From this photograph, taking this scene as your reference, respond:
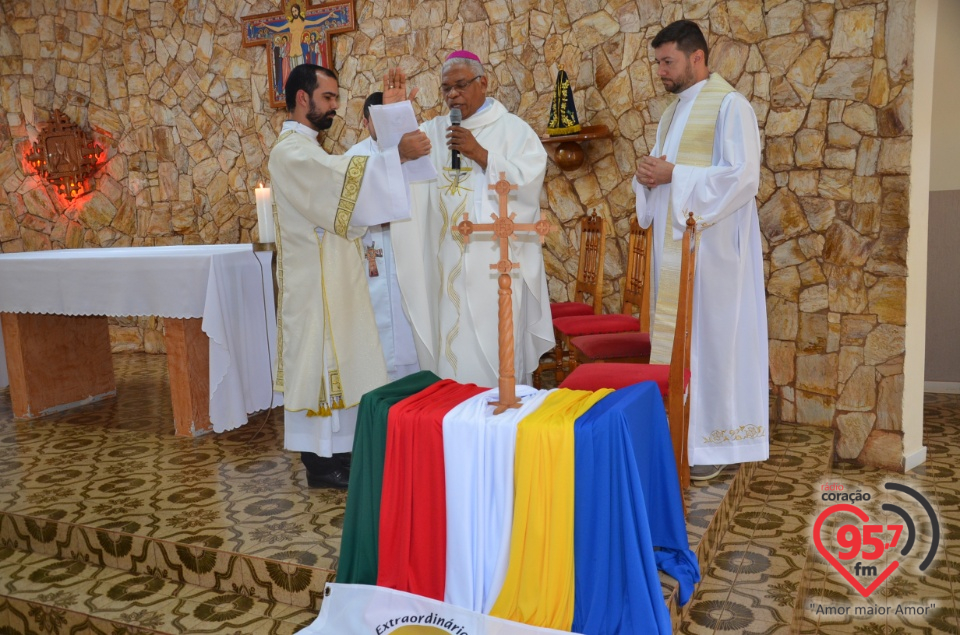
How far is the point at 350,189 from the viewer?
311 cm

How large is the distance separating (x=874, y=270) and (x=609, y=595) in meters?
3.05

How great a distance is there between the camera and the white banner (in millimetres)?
2158

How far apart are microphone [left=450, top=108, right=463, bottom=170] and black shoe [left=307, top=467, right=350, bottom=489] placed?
1.51m

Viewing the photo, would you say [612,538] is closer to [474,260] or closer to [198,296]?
[474,260]

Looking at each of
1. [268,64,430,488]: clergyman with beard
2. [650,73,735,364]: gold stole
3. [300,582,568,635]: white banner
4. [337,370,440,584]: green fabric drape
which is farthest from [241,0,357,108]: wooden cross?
[300,582,568,635]: white banner

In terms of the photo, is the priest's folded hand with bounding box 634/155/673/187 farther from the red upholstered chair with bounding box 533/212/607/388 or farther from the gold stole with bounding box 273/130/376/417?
the gold stole with bounding box 273/130/376/417

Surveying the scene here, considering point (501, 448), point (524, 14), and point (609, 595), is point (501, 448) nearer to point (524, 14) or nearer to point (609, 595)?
point (609, 595)

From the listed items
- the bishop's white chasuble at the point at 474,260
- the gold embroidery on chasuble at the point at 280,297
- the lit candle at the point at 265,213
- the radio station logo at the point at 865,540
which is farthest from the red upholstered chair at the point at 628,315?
the lit candle at the point at 265,213

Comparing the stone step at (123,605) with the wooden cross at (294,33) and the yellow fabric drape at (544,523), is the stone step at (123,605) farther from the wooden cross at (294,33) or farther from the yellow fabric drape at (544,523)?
the wooden cross at (294,33)

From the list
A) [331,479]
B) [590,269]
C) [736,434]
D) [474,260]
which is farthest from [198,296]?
[736,434]

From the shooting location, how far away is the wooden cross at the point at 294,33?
614 centimetres

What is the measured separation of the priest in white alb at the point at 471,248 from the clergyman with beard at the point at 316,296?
317 mm

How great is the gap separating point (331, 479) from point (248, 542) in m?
0.64

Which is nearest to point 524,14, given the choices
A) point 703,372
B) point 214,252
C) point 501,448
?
point 214,252
